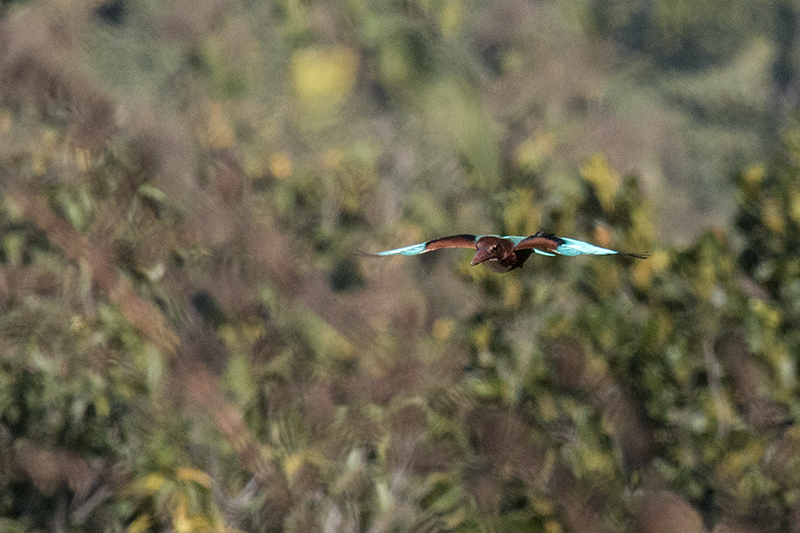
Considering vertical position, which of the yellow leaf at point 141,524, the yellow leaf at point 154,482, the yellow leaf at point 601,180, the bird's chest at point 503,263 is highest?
the bird's chest at point 503,263

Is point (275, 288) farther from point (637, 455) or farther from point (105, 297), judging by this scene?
point (637, 455)

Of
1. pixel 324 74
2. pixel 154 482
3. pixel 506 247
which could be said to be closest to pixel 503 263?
pixel 506 247

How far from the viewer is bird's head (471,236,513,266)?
851 millimetres

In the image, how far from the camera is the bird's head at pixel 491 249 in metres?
0.85

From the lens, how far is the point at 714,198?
1684 centimetres

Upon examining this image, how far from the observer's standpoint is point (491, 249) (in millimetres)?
853

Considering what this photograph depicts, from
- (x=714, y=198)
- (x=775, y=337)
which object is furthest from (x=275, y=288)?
(x=714, y=198)

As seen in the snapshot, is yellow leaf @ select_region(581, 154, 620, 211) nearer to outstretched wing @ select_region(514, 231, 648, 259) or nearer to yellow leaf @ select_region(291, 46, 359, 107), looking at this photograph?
outstretched wing @ select_region(514, 231, 648, 259)

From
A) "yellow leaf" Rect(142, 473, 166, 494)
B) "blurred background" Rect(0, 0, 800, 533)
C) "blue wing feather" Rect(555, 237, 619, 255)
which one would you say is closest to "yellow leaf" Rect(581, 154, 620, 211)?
"blurred background" Rect(0, 0, 800, 533)

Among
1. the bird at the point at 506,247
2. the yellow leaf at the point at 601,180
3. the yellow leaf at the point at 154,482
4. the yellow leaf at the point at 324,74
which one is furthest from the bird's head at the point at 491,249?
the yellow leaf at the point at 324,74

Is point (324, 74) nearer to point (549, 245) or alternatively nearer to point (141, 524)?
point (141, 524)

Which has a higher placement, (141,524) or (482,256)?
(482,256)

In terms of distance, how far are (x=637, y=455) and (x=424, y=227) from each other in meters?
6.21

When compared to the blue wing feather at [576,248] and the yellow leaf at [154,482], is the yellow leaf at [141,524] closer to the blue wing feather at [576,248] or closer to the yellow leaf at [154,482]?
the yellow leaf at [154,482]
